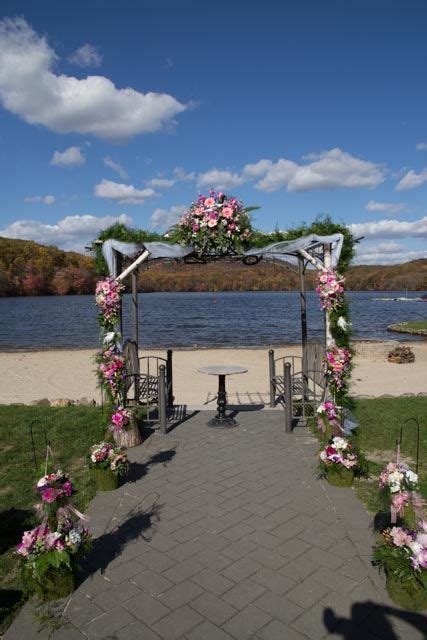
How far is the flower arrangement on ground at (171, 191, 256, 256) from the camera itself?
7.12 meters

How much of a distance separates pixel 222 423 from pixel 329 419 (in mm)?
2542

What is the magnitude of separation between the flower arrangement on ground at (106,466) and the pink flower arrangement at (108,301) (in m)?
2.43

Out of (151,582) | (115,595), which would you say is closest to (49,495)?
(115,595)

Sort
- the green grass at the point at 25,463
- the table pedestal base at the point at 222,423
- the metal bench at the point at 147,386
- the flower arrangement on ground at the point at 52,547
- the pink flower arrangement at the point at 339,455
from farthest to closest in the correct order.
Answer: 1. the table pedestal base at the point at 222,423
2. the metal bench at the point at 147,386
3. the pink flower arrangement at the point at 339,455
4. the green grass at the point at 25,463
5. the flower arrangement on ground at the point at 52,547

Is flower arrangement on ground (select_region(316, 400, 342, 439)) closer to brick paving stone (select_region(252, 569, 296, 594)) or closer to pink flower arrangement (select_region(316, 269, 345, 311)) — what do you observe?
pink flower arrangement (select_region(316, 269, 345, 311))

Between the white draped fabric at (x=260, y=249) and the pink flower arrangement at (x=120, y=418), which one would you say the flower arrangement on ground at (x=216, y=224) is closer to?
the white draped fabric at (x=260, y=249)

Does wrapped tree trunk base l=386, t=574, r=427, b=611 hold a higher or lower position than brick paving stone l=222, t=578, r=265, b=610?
higher

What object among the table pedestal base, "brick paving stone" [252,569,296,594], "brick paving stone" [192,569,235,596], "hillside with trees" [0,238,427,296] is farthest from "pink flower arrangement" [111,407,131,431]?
"hillside with trees" [0,238,427,296]

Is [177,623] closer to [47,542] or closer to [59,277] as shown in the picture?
[47,542]

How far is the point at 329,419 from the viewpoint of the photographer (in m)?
6.19

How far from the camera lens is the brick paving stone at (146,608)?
330 centimetres

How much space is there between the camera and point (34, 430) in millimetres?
8438

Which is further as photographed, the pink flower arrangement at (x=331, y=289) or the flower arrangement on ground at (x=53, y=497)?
the pink flower arrangement at (x=331, y=289)

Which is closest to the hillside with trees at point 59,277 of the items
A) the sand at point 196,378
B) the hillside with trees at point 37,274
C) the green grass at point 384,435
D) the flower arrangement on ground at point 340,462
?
the hillside with trees at point 37,274
